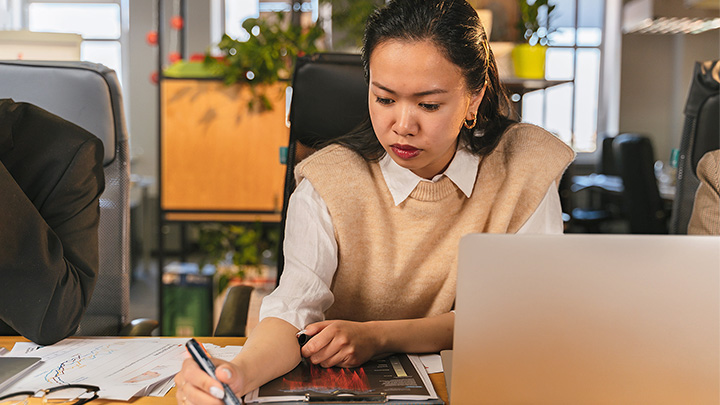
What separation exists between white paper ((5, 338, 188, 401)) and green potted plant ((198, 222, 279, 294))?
1631mm

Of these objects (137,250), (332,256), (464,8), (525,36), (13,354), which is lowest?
(137,250)

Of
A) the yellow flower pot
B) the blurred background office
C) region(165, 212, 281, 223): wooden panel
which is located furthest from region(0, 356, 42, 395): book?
the blurred background office

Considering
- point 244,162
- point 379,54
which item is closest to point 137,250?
point 244,162

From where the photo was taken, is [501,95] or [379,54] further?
[501,95]

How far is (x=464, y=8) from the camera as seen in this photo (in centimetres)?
102

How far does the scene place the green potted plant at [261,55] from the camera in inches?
91.7

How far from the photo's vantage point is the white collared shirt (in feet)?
3.13

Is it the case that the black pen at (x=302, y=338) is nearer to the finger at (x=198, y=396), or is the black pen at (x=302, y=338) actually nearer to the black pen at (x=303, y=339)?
the black pen at (x=303, y=339)

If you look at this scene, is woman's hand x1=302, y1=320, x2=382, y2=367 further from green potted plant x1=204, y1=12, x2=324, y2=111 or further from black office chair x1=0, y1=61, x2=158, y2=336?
green potted plant x1=204, y1=12, x2=324, y2=111

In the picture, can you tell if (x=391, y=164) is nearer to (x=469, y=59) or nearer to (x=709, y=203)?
(x=469, y=59)

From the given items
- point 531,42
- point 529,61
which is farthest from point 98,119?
point 531,42

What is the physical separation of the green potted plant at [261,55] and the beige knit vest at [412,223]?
129 cm

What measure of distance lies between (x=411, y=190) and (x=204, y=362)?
0.55 meters

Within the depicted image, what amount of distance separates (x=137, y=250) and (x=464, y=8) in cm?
492
